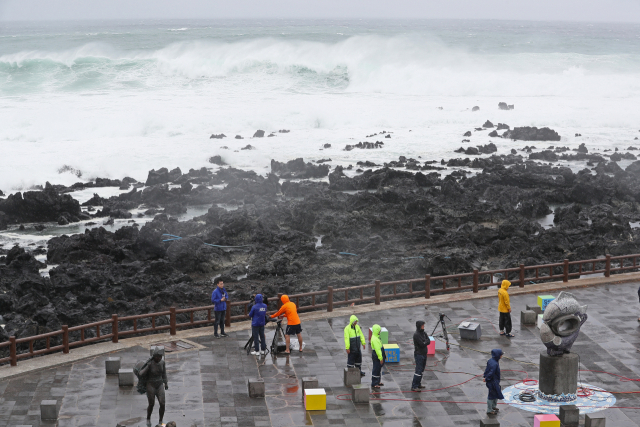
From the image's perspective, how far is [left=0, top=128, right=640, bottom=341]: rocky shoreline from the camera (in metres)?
23.6

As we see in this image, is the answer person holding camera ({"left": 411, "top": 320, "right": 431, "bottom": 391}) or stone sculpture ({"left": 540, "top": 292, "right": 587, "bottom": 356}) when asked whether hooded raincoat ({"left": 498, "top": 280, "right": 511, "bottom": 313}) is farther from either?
person holding camera ({"left": 411, "top": 320, "right": 431, "bottom": 391})

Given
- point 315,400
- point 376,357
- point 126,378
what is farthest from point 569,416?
point 126,378

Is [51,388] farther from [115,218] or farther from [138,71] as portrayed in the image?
[138,71]

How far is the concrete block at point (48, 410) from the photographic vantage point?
1277cm

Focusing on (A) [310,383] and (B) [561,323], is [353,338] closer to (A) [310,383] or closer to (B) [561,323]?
(A) [310,383]

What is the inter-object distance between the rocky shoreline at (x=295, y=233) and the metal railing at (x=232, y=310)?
109cm

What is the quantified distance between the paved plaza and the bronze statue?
0.76 m

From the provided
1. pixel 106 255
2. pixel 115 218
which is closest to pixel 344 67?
pixel 115 218

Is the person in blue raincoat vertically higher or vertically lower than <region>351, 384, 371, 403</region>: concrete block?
higher

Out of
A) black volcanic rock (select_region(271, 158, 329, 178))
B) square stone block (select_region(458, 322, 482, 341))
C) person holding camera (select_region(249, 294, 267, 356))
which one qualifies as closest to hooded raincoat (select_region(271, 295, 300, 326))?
person holding camera (select_region(249, 294, 267, 356))

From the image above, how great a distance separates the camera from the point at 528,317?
17.6m

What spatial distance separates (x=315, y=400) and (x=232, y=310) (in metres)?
8.86

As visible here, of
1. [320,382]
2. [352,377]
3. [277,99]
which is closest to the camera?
[352,377]

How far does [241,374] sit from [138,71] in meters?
76.2
